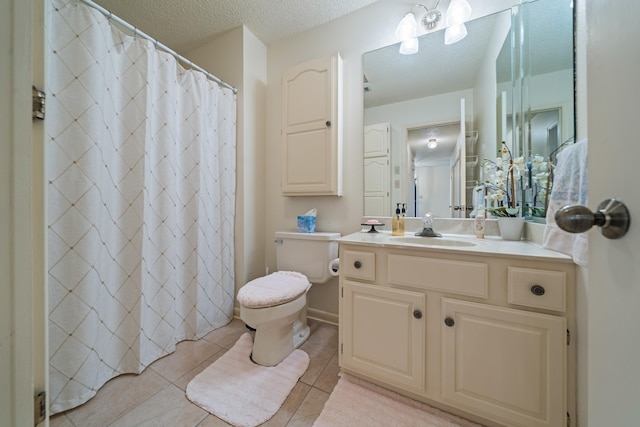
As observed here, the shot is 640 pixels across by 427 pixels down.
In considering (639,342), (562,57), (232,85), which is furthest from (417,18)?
(639,342)

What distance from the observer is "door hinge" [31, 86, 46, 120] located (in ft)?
1.95

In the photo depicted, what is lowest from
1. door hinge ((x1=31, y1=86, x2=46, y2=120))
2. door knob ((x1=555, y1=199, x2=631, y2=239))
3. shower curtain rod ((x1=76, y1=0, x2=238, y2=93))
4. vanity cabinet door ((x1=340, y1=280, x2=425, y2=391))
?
vanity cabinet door ((x1=340, y1=280, x2=425, y2=391))

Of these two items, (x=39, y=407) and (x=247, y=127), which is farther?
(x=247, y=127)

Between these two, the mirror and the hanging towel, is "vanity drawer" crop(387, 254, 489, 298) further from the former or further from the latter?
the mirror

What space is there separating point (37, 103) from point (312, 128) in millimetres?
1366

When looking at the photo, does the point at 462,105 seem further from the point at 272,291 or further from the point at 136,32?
the point at 136,32

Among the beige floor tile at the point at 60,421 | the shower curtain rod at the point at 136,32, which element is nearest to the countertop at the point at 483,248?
the beige floor tile at the point at 60,421

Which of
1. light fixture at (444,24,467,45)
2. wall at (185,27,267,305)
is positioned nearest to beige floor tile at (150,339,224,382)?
wall at (185,27,267,305)

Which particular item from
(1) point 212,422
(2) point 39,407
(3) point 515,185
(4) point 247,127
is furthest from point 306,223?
(2) point 39,407

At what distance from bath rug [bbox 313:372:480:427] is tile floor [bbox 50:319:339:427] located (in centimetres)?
6

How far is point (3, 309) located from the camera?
0.51m

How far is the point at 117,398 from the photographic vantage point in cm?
110

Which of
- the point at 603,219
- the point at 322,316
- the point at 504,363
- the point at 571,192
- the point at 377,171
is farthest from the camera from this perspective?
the point at 322,316

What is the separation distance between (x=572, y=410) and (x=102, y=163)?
223 centimetres
